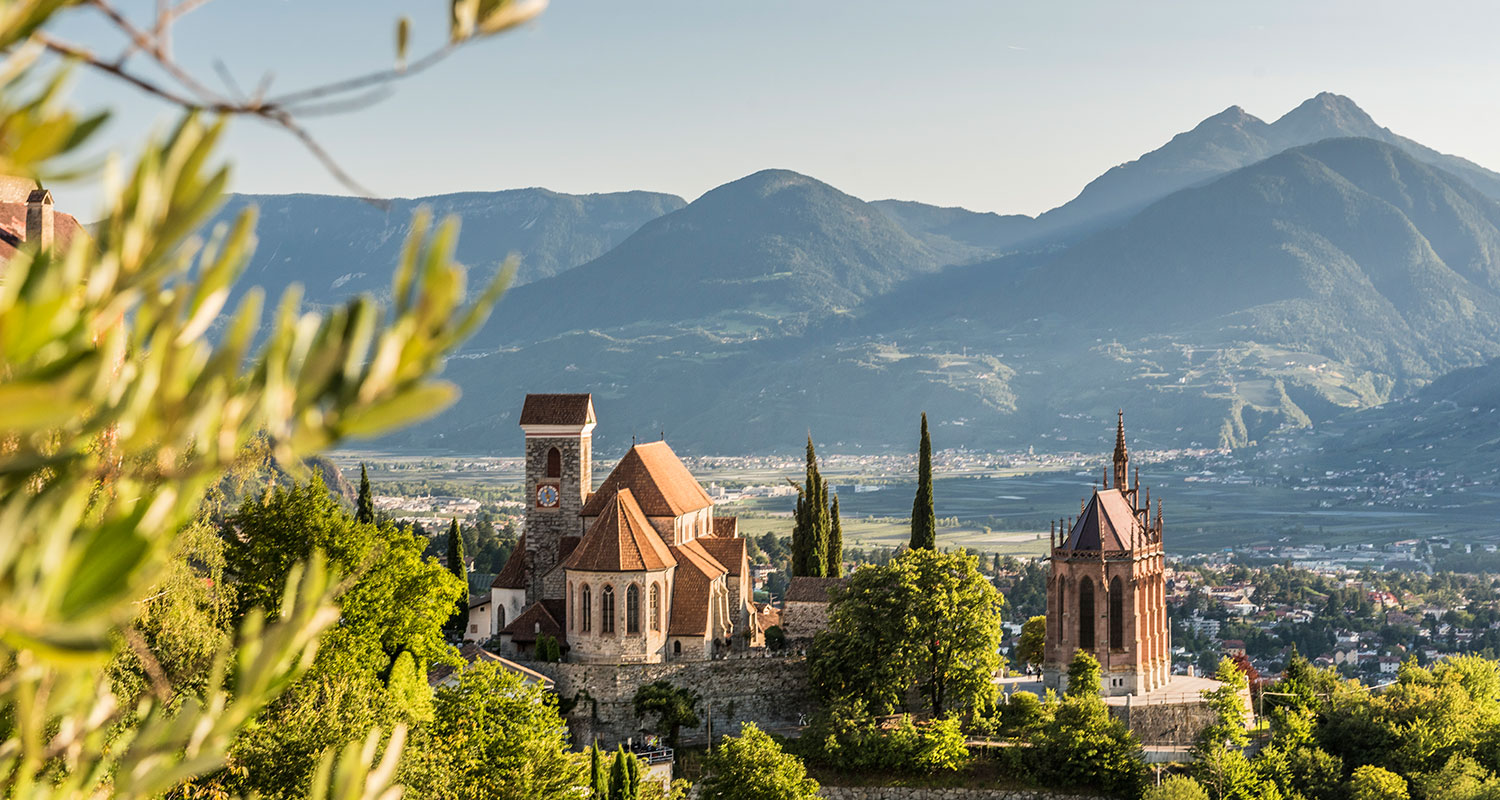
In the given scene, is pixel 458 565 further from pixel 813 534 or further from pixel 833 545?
pixel 833 545

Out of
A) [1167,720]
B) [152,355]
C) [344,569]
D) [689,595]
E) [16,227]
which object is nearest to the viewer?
[152,355]

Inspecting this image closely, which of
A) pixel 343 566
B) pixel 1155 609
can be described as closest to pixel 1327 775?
pixel 1155 609

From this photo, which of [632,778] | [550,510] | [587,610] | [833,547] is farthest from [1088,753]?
[550,510]

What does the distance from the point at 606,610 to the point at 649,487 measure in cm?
530

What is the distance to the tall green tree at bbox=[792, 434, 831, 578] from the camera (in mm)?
47156

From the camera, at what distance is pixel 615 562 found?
39.1 metres

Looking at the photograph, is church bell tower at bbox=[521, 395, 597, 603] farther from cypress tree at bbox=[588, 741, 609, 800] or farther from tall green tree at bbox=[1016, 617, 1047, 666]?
tall green tree at bbox=[1016, 617, 1047, 666]

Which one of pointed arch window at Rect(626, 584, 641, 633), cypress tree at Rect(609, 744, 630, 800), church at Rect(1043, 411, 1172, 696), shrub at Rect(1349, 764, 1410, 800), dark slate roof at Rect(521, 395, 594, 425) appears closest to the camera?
cypress tree at Rect(609, 744, 630, 800)

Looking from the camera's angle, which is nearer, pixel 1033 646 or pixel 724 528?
pixel 1033 646

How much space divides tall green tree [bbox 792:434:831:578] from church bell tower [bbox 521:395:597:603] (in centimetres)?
733

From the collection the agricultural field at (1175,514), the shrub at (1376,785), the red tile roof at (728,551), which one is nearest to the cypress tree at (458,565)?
the red tile roof at (728,551)

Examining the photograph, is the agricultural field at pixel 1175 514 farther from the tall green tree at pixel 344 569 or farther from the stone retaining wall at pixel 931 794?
the tall green tree at pixel 344 569

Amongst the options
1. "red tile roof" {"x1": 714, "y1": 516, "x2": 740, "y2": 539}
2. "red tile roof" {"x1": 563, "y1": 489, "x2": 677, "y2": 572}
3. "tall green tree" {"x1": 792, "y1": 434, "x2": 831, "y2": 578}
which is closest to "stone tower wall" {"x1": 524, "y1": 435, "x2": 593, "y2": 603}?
"red tile roof" {"x1": 563, "y1": 489, "x2": 677, "y2": 572}

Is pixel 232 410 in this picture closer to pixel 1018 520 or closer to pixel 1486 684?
pixel 1486 684
